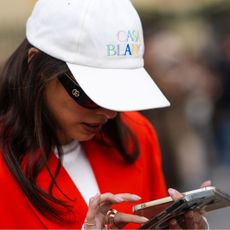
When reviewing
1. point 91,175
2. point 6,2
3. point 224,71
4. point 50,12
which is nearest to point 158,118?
point 224,71

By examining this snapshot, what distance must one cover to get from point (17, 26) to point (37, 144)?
3.52 m

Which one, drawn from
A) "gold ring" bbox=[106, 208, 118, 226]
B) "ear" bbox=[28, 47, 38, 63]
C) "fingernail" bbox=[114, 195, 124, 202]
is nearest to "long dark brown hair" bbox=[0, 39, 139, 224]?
"ear" bbox=[28, 47, 38, 63]

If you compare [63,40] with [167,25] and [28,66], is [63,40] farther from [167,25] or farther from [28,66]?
[167,25]

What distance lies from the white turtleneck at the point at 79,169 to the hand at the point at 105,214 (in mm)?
182

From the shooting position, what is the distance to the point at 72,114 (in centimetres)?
217

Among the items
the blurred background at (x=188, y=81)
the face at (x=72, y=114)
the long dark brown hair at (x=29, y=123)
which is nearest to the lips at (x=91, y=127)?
the face at (x=72, y=114)

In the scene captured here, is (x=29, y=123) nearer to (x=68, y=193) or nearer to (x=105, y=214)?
(x=68, y=193)

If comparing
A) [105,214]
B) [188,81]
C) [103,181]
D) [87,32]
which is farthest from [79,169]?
[188,81]

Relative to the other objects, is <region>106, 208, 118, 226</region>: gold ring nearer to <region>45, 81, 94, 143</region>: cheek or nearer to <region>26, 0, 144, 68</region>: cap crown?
<region>45, 81, 94, 143</region>: cheek

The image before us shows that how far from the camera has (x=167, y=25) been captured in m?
6.37

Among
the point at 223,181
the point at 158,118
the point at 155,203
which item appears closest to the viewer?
the point at 155,203

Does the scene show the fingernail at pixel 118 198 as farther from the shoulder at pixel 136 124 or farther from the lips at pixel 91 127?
the shoulder at pixel 136 124

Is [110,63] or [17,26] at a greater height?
[110,63]

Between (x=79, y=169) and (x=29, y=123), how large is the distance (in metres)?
0.27
